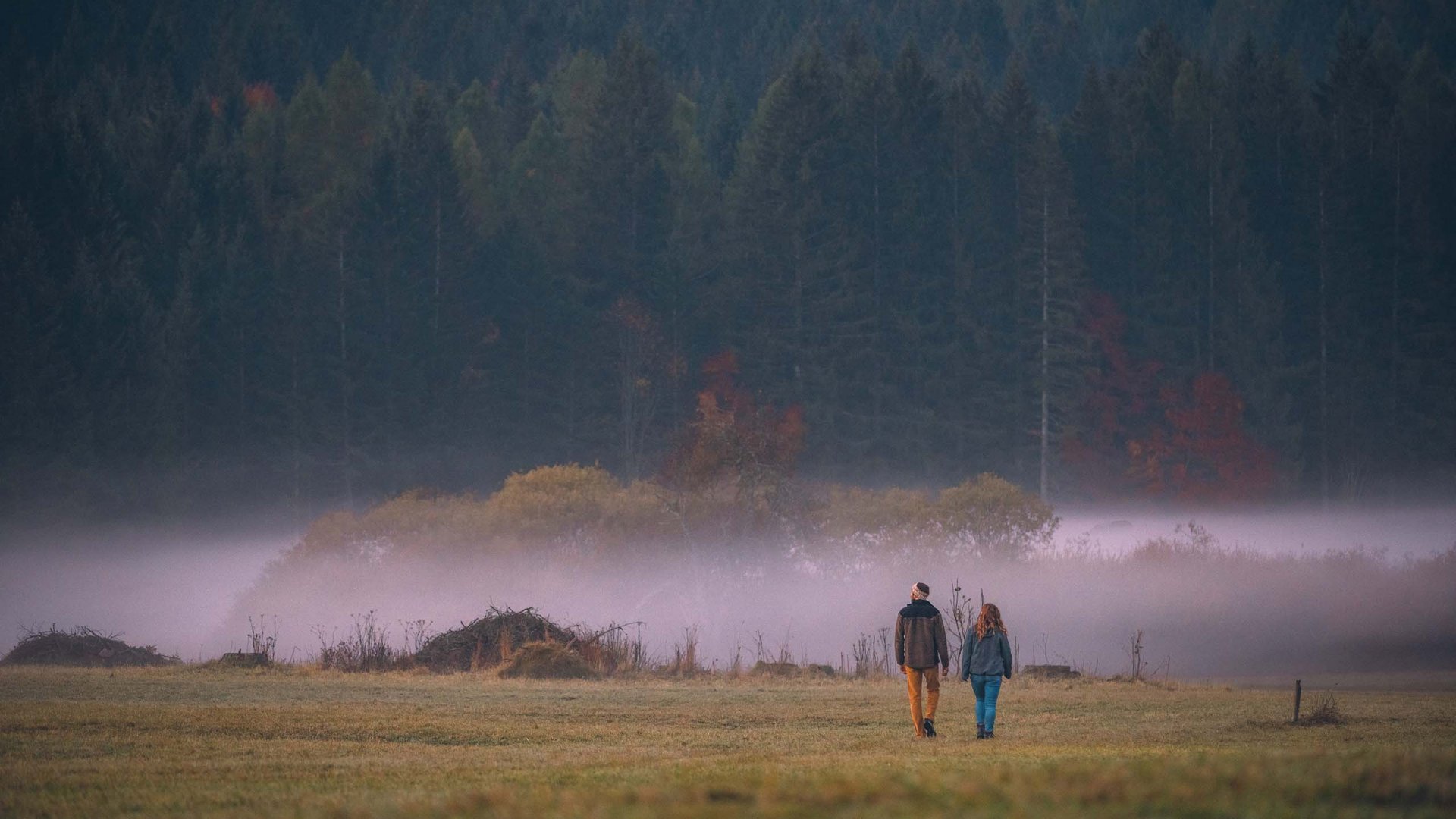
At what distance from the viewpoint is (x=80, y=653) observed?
129 ft

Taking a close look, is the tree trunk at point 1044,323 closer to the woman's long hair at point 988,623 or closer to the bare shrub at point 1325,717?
the bare shrub at point 1325,717

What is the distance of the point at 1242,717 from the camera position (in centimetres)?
2436

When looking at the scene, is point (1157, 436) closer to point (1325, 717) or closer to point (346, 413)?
point (346, 413)

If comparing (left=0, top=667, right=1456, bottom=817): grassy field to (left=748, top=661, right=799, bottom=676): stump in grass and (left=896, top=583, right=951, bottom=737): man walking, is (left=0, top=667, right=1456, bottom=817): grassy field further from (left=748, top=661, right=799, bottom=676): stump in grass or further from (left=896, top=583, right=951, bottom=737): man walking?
(left=748, top=661, right=799, bottom=676): stump in grass

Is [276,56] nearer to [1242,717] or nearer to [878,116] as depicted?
[878,116]

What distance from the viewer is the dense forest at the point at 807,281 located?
255 ft

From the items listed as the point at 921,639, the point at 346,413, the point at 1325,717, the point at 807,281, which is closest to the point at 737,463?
the point at 807,281

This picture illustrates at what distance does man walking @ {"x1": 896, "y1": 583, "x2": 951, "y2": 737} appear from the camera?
2078 centimetres

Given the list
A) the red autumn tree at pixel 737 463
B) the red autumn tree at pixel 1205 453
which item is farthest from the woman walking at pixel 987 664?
the red autumn tree at pixel 1205 453

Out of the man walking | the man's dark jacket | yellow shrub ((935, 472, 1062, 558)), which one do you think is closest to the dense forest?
yellow shrub ((935, 472, 1062, 558))

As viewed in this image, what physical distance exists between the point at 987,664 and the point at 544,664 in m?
15.6

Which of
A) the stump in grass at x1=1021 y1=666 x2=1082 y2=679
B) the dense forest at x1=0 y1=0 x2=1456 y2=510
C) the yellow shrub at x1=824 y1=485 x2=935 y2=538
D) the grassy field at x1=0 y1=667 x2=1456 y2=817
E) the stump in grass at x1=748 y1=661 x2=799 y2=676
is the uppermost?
the dense forest at x1=0 y1=0 x2=1456 y2=510

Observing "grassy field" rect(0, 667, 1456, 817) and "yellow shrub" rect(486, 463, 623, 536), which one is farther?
"yellow shrub" rect(486, 463, 623, 536)

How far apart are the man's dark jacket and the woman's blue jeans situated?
0.48 m
